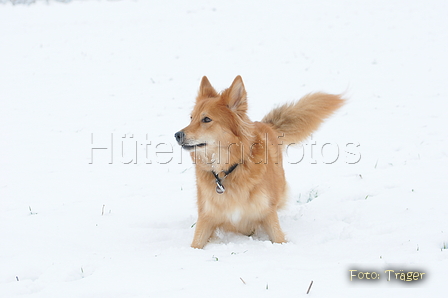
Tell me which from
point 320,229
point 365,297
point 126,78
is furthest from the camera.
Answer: point 126,78

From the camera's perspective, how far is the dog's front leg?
12.0 ft

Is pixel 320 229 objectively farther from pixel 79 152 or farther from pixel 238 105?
pixel 79 152

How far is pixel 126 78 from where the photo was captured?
10773 mm

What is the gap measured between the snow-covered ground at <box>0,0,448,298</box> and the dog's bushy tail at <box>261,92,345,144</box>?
76cm

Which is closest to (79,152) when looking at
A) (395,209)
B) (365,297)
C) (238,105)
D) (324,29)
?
(238,105)

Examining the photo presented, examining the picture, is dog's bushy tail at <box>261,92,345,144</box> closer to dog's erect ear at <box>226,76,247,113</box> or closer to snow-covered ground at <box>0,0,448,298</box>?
snow-covered ground at <box>0,0,448,298</box>

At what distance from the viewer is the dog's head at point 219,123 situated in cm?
359

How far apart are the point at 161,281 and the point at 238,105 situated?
185 centimetres

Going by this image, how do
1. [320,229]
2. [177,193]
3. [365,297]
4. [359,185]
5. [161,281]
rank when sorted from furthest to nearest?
[177,193], [359,185], [320,229], [161,281], [365,297]

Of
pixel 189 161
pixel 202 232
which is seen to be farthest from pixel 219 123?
pixel 189 161

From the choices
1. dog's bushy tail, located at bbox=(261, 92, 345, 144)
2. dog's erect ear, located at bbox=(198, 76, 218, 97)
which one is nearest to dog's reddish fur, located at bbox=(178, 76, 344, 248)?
dog's erect ear, located at bbox=(198, 76, 218, 97)

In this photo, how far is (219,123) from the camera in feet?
12.1

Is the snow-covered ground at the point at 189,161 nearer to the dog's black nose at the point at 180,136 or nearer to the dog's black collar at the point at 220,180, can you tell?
Result: the dog's black collar at the point at 220,180

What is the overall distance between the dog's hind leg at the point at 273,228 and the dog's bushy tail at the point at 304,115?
1478 millimetres
